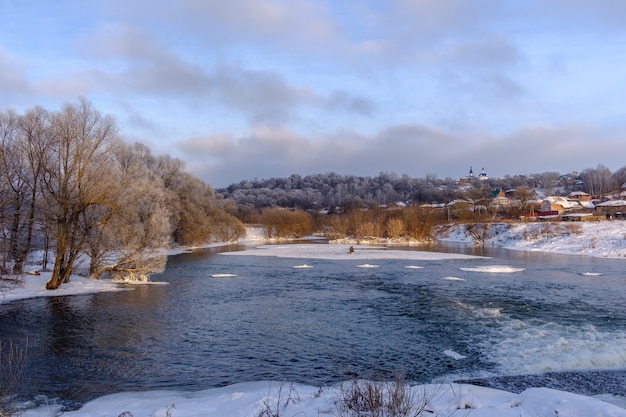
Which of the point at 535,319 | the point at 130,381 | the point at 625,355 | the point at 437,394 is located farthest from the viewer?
the point at 535,319

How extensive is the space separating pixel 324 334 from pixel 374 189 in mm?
162880

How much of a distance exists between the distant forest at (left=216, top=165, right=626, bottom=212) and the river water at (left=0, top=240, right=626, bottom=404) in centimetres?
9802

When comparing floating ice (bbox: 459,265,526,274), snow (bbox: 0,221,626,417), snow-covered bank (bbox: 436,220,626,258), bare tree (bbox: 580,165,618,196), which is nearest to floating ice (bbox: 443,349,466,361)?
snow (bbox: 0,221,626,417)

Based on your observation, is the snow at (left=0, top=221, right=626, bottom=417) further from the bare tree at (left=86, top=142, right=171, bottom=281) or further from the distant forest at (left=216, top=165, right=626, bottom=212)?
the distant forest at (left=216, top=165, right=626, bottom=212)

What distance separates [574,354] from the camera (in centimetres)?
1045

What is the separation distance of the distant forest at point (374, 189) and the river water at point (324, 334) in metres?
98.0

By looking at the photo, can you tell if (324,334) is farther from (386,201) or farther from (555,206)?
(386,201)

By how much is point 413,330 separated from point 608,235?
127 ft

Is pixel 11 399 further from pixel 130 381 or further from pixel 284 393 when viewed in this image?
pixel 284 393

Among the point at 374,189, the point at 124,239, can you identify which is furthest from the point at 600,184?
the point at 124,239

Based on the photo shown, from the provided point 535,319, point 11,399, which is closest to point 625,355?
point 535,319

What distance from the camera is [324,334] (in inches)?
498

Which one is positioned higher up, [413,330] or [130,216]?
[130,216]

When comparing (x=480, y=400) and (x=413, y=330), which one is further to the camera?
(x=413, y=330)
